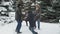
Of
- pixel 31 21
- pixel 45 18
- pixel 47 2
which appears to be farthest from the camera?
pixel 47 2

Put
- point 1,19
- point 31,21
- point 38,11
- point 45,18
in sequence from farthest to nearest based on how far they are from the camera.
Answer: point 45,18 < point 1,19 < point 38,11 < point 31,21

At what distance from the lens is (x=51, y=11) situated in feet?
63.4

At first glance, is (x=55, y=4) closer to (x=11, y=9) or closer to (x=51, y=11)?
(x=51, y=11)

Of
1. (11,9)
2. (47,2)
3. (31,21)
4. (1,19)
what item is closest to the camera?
(31,21)

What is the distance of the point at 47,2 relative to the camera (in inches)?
A: 818

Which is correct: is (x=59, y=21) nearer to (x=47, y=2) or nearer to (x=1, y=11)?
(x=47, y=2)

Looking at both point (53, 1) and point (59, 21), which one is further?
point (53, 1)

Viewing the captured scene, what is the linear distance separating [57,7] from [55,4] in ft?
1.09

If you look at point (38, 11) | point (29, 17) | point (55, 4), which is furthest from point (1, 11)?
point (29, 17)

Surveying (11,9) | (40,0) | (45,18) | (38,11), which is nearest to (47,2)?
(40,0)

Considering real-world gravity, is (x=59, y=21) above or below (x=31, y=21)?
below

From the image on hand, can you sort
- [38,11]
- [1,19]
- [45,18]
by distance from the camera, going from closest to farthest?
[38,11] → [1,19] → [45,18]

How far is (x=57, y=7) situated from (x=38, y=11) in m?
6.96

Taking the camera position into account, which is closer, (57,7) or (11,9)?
(57,7)
